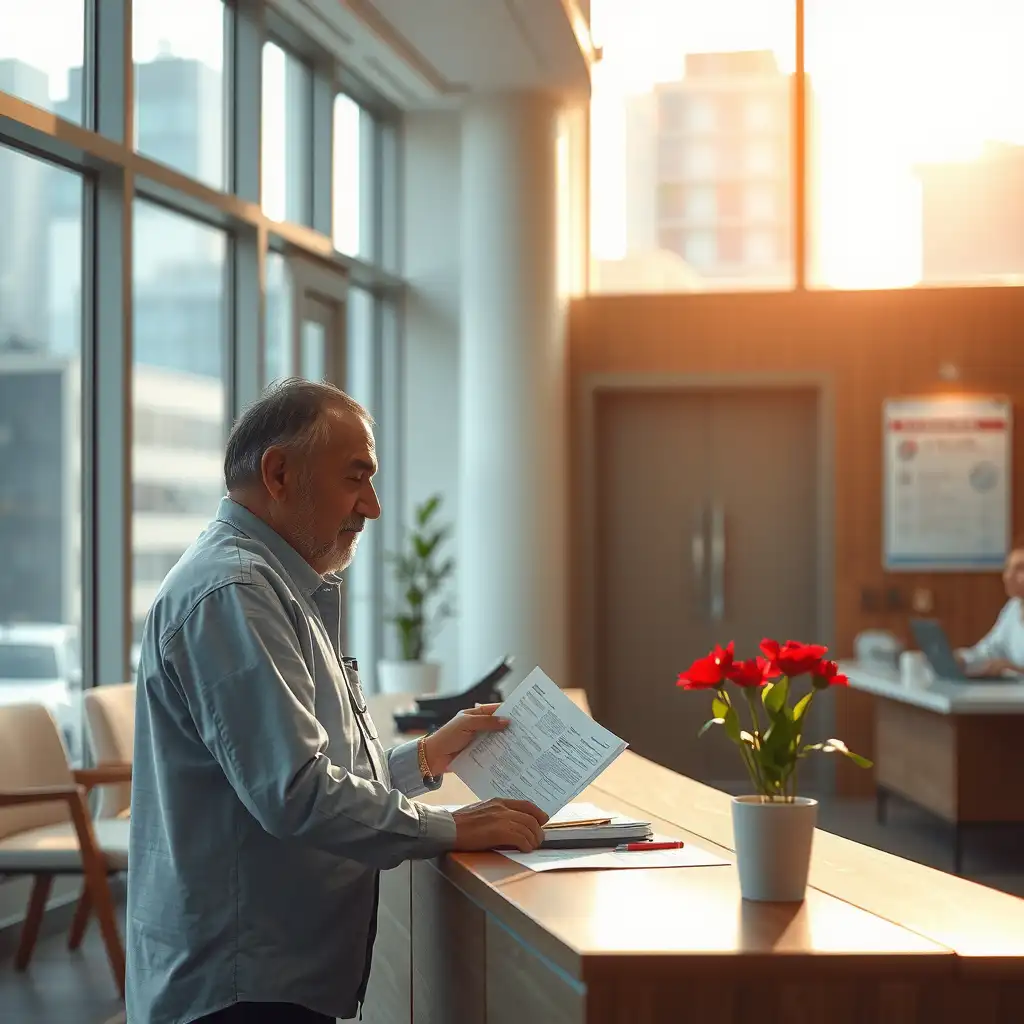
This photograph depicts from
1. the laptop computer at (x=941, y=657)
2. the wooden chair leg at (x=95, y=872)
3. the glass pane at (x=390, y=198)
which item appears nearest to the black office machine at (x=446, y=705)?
the wooden chair leg at (x=95, y=872)

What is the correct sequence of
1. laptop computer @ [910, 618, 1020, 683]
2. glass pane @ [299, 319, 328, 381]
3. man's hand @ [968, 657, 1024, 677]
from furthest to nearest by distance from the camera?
glass pane @ [299, 319, 328, 381] < man's hand @ [968, 657, 1024, 677] < laptop computer @ [910, 618, 1020, 683]

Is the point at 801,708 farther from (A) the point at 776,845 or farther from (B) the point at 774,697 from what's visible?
(A) the point at 776,845

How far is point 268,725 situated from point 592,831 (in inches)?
27.0

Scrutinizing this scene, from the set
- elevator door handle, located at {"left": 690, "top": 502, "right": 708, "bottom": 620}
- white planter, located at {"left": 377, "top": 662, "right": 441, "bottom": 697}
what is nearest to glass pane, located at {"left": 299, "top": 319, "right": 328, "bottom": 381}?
white planter, located at {"left": 377, "top": 662, "right": 441, "bottom": 697}

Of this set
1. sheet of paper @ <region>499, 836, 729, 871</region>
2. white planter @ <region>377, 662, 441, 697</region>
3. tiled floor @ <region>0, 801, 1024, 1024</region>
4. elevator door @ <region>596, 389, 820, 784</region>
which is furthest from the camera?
elevator door @ <region>596, 389, 820, 784</region>

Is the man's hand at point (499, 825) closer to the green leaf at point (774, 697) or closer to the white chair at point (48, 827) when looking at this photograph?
the green leaf at point (774, 697)

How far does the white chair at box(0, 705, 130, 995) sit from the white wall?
13.5 ft

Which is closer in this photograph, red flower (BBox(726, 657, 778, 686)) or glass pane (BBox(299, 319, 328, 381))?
red flower (BBox(726, 657, 778, 686))

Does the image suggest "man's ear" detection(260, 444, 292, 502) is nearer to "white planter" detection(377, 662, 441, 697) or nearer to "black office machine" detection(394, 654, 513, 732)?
"black office machine" detection(394, 654, 513, 732)

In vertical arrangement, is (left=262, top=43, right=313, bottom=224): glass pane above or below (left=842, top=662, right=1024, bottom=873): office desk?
above

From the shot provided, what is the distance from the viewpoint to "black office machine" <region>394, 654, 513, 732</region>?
3822 mm

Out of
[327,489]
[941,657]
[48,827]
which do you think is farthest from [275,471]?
[941,657]

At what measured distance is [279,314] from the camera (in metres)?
6.86

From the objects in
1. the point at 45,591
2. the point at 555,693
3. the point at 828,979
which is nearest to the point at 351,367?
the point at 45,591
